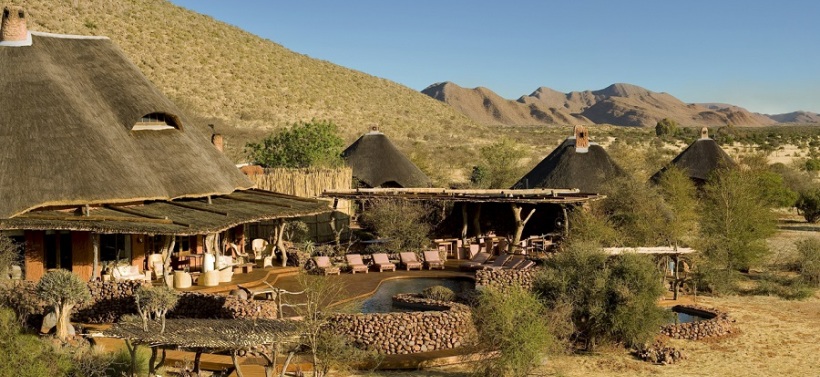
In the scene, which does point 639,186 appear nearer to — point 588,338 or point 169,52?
point 588,338

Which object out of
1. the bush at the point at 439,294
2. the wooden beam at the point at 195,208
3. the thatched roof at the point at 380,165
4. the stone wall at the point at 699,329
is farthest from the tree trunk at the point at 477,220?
the stone wall at the point at 699,329

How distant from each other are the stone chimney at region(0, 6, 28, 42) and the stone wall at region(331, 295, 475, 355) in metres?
12.4

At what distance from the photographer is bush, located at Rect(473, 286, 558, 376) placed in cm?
1623

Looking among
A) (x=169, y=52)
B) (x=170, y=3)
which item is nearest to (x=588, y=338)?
(x=169, y=52)

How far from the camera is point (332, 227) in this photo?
30156 millimetres

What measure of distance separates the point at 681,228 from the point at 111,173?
52.5 feet

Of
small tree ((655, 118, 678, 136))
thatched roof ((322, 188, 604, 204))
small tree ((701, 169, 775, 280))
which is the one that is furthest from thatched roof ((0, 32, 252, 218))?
small tree ((655, 118, 678, 136))

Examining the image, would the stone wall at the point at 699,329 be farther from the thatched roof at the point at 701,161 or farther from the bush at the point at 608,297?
the thatched roof at the point at 701,161

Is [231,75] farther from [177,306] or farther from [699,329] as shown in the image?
[699,329]

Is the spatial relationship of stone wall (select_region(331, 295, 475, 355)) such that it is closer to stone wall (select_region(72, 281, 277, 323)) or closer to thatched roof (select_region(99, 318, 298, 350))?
stone wall (select_region(72, 281, 277, 323))

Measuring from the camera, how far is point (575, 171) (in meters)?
32.7

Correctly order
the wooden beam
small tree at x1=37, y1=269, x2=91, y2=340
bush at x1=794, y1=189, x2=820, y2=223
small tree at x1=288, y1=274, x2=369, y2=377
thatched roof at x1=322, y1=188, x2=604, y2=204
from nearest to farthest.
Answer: small tree at x1=288, y1=274, x2=369, y2=377, small tree at x1=37, y1=269, x2=91, y2=340, the wooden beam, thatched roof at x1=322, y1=188, x2=604, y2=204, bush at x1=794, y1=189, x2=820, y2=223

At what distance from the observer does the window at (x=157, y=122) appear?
24234 millimetres

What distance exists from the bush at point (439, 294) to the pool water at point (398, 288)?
832mm
